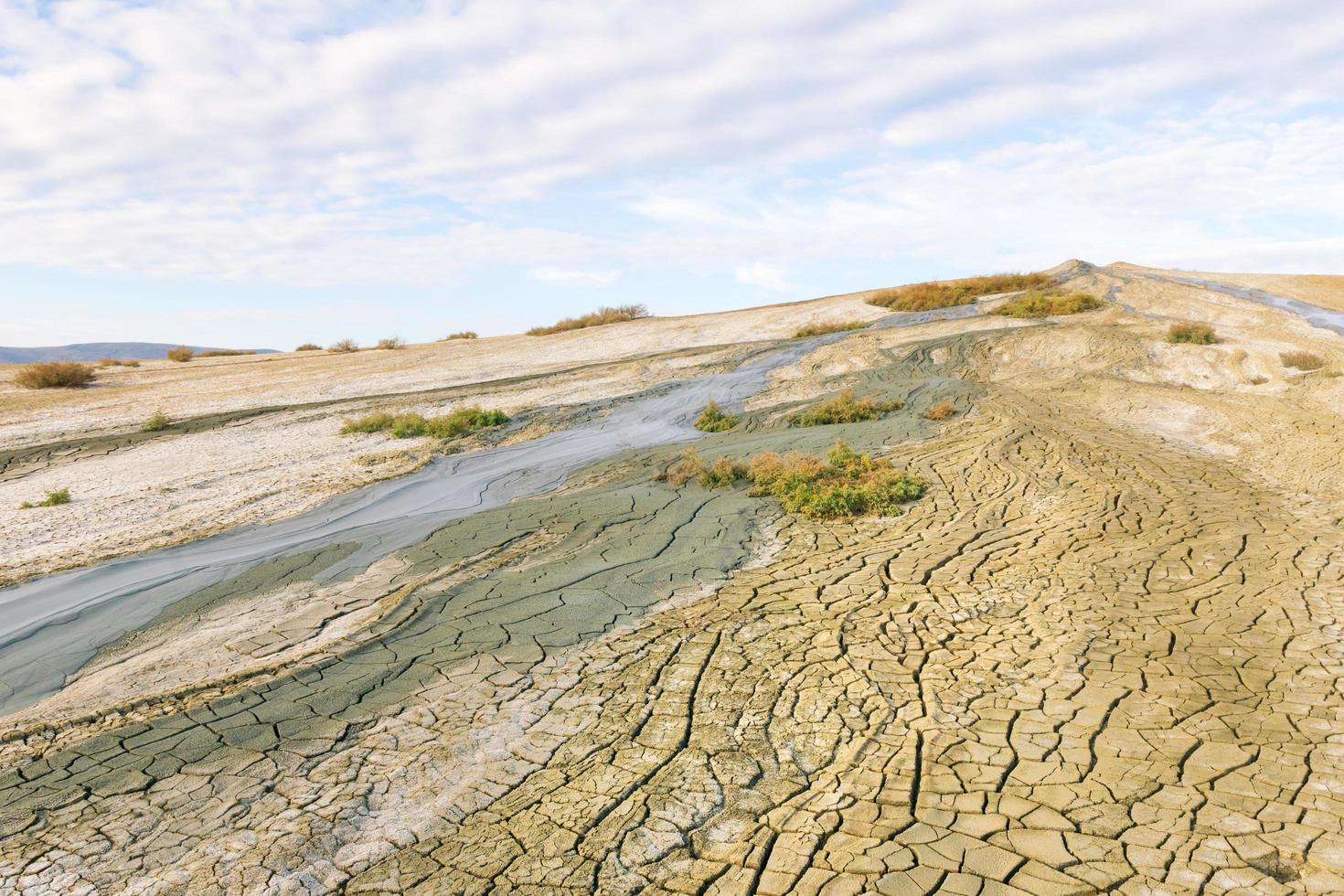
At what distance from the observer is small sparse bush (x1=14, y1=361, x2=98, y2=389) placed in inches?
783

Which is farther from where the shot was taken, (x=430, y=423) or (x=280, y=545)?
(x=430, y=423)

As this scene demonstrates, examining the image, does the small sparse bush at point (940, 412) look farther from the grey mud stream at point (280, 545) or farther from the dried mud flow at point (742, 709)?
the grey mud stream at point (280, 545)

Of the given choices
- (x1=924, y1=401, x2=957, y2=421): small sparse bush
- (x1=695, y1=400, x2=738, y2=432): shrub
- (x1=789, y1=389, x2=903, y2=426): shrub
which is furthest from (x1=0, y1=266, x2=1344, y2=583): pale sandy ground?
(x1=924, y1=401, x2=957, y2=421): small sparse bush

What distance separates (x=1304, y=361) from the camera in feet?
47.9

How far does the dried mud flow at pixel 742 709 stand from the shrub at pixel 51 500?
15.6ft

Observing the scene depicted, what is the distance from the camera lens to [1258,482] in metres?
8.96

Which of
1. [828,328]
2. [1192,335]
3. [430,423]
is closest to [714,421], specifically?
[430,423]

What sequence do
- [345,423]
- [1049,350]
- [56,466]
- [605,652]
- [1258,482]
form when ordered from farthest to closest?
[1049,350], [345,423], [56,466], [1258,482], [605,652]

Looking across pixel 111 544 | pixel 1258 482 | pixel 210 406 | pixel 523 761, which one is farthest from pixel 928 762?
pixel 210 406

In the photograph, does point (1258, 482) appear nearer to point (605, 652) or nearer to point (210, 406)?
point (605, 652)

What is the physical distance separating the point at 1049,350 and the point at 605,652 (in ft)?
49.1

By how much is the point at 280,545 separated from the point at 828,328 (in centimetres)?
1816

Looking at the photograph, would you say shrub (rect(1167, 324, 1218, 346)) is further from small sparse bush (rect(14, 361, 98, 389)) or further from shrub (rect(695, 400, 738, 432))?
small sparse bush (rect(14, 361, 98, 389))

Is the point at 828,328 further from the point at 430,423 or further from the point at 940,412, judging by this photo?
the point at 430,423
